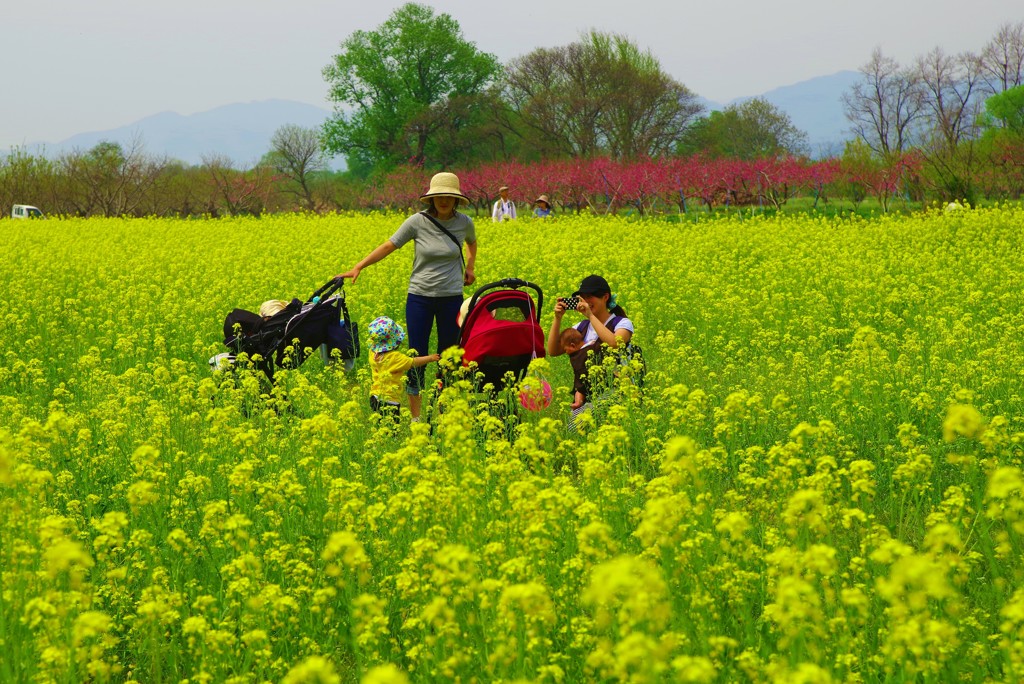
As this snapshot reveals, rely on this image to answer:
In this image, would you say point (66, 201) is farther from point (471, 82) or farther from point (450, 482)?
point (450, 482)

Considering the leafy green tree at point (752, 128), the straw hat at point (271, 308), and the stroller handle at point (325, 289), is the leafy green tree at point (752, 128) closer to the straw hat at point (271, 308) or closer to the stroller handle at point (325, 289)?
the straw hat at point (271, 308)

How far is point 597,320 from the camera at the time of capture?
6.82m

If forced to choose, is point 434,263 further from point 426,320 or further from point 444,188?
point 444,188

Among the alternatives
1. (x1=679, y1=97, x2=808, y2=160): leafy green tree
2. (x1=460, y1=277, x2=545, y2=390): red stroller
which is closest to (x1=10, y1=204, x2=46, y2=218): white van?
(x1=460, y1=277, x2=545, y2=390): red stroller

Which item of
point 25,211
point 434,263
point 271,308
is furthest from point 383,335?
point 25,211

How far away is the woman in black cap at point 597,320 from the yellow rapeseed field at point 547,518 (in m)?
0.57

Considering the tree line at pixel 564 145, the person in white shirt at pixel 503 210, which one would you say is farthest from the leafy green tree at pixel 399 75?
the person in white shirt at pixel 503 210

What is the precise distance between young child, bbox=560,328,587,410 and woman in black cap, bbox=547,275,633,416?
0.10ft

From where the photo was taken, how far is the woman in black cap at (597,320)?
6.68 meters

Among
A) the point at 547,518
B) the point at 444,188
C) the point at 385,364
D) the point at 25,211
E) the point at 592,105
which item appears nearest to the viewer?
the point at 547,518

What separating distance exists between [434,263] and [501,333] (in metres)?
0.84

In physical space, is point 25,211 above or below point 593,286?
above

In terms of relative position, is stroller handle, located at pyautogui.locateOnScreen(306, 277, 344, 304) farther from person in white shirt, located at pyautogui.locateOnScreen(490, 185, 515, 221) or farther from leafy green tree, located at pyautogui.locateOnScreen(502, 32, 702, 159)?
leafy green tree, located at pyautogui.locateOnScreen(502, 32, 702, 159)

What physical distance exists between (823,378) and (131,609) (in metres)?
5.06
